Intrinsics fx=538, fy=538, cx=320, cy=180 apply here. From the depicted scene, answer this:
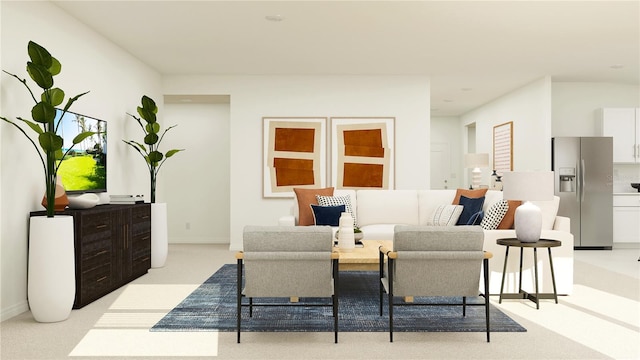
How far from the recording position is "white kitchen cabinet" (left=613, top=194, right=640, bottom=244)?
8.36 meters

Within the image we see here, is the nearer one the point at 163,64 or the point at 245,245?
the point at 245,245

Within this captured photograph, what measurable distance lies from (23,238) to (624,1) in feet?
18.0

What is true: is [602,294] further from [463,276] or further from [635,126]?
[635,126]

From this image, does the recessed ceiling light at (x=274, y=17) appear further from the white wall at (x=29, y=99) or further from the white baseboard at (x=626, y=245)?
the white baseboard at (x=626, y=245)

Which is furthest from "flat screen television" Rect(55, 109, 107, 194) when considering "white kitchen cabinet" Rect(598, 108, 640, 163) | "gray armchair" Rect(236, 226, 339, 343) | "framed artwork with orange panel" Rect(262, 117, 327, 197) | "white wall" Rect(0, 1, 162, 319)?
"white kitchen cabinet" Rect(598, 108, 640, 163)

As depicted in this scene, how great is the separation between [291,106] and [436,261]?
5.14 meters

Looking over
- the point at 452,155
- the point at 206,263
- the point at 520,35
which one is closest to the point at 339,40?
the point at 520,35

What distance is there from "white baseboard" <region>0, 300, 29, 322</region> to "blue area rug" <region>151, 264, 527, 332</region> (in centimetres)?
122

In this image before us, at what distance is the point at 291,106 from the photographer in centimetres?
810

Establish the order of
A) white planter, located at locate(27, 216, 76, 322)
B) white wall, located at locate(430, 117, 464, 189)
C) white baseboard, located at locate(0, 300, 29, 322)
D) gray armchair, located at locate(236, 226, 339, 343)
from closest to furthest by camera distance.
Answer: gray armchair, located at locate(236, 226, 339, 343)
white planter, located at locate(27, 216, 76, 322)
white baseboard, located at locate(0, 300, 29, 322)
white wall, located at locate(430, 117, 464, 189)

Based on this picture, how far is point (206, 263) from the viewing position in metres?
6.77

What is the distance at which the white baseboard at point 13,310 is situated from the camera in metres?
4.06

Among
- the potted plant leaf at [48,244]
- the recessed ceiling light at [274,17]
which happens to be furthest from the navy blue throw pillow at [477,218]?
the potted plant leaf at [48,244]

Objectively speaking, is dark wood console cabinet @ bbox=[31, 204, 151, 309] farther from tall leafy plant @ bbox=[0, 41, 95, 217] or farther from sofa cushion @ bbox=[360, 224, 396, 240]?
sofa cushion @ bbox=[360, 224, 396, 240]
